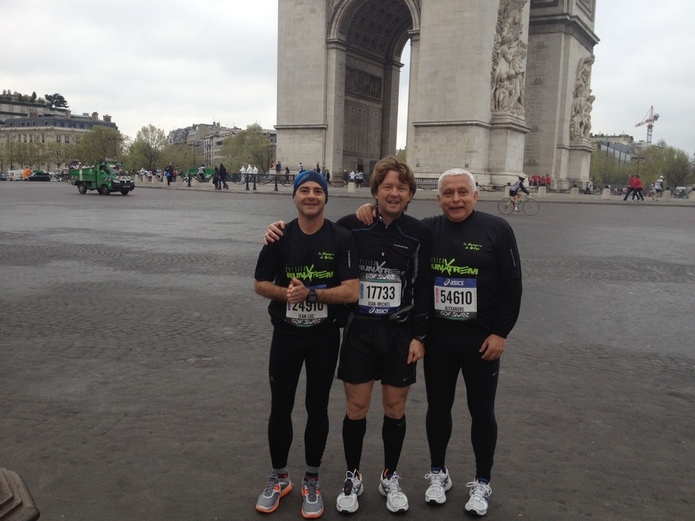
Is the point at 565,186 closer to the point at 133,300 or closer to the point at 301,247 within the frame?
the point at 133,300

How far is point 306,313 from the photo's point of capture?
10.2ft

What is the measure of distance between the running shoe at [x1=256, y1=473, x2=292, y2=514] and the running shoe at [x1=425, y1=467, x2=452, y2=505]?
684mm

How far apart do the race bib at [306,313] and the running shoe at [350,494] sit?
2.46ft

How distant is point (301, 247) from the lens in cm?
310

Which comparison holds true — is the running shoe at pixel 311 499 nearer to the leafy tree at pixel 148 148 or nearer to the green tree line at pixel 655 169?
the green tree line at pixel 655 169

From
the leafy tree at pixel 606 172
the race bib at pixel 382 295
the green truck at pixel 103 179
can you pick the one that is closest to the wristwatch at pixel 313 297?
the race bib at pixel 382 295

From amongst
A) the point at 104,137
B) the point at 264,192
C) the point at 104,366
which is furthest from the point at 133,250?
the point at 104,137

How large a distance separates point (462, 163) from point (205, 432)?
102ft

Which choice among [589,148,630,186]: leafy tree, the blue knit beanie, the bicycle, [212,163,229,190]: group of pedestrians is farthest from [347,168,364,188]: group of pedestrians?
[589,148,630,186]: leafy tree

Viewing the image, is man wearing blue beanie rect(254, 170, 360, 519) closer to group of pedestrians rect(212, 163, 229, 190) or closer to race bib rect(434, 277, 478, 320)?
race bib rect(434, 277, 478, 320)

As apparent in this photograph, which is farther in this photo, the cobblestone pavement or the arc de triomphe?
the arc de triomphe

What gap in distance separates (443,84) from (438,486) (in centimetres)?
3269

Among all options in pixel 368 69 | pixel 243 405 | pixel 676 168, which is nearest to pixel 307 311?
pixel 243 405

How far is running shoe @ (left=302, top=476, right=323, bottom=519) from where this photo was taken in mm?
3037
